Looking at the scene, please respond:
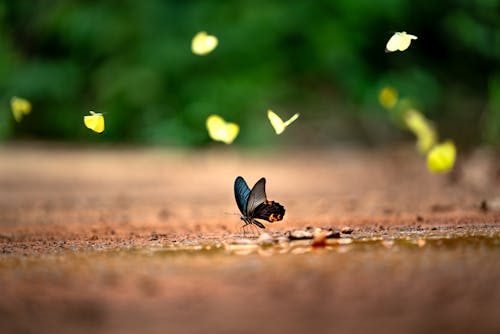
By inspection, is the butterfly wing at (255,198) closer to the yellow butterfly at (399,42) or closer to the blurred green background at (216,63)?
the yellow butterfly at (399,42)

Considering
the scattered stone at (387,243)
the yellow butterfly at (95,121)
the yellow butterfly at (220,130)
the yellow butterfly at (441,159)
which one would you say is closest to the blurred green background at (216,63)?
the yellow butterfly at (220,130)

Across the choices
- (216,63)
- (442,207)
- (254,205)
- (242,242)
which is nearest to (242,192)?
(254,205)

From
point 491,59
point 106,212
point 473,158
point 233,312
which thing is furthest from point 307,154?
point 233,312

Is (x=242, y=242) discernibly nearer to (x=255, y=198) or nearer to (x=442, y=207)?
(x=255, y=198)

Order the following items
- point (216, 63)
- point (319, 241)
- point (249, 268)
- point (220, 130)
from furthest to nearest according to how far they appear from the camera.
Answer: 1. point (216, 63)
2. point (220, 130)
3. point (319, 241)
4. point (249, 268)

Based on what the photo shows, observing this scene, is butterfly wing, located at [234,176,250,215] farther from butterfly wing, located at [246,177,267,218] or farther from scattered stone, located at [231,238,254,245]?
scattered stone, located at [231,238,254,245]

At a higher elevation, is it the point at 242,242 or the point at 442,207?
the point at 442,207
